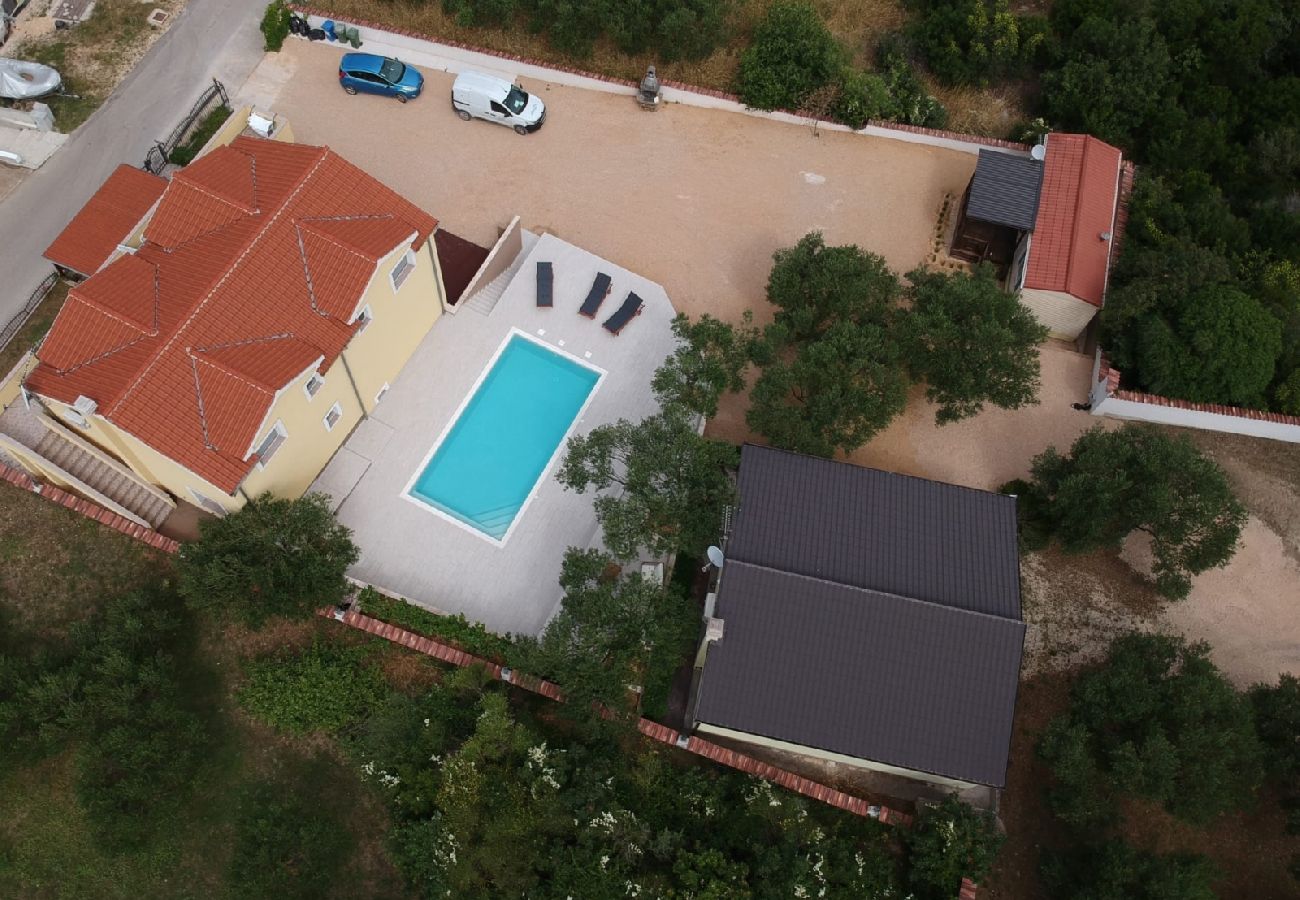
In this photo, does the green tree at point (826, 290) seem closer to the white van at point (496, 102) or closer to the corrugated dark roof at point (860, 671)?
the corrugated dark roof at point (860, 671)

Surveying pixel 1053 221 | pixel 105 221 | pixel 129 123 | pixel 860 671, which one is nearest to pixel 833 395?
pixel 860 671

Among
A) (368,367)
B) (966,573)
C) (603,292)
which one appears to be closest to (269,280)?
(368,367)

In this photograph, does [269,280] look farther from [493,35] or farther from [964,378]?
[964,378]

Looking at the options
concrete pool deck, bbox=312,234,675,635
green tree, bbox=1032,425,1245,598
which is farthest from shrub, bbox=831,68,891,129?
green tree, bbox=1032,425,1245,598

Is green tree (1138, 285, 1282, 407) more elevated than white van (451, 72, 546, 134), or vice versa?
white van (451, 72, 546, 134)

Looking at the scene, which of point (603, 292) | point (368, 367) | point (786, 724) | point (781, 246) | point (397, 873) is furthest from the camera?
point (781, 246)

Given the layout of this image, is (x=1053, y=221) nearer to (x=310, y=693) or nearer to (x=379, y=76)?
(x=379, y=76)

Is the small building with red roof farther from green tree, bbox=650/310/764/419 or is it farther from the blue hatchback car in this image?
the blue hatchback car
